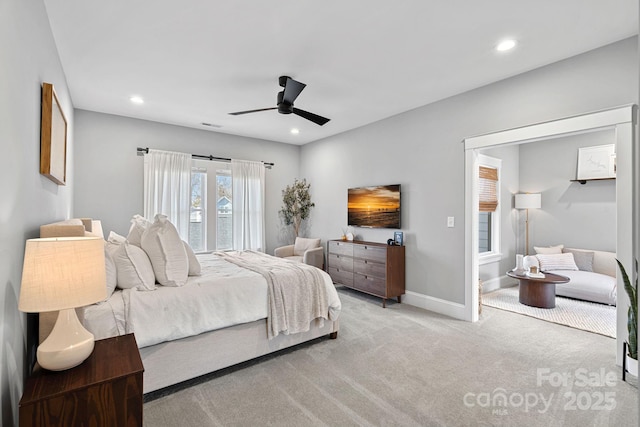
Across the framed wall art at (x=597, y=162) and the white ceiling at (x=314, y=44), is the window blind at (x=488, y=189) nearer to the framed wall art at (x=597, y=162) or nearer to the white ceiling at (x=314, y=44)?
the framed wall art at (x=597, y=162)

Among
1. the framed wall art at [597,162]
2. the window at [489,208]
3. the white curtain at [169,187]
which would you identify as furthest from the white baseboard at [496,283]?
the white curtain at [169,187]

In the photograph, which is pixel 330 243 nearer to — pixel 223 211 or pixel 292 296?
pixel 223 211

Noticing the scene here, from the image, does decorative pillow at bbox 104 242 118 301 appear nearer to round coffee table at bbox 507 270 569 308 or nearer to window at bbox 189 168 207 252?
window at bbox 189 168 207 252

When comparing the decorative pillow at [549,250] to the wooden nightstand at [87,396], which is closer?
the wooden nightstand at [87,396]

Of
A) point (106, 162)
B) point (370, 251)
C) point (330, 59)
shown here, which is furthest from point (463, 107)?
point (106, 162)

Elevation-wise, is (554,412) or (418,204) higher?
(418,204)

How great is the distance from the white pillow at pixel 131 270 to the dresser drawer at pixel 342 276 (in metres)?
2.98

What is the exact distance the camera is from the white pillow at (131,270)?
2.21 m

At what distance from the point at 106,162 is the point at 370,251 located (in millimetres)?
4012

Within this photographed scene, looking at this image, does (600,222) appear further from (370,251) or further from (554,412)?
(554,412)

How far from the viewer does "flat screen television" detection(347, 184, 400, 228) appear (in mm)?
4418

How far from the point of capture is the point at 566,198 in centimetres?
508

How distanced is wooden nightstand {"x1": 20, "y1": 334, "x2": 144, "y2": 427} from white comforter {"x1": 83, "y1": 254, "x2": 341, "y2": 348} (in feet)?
2.11

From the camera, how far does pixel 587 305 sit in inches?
162
